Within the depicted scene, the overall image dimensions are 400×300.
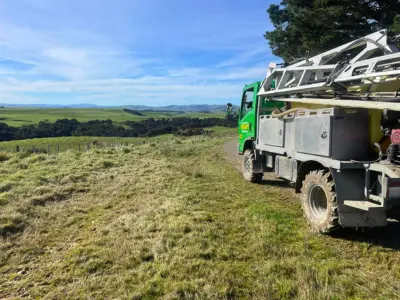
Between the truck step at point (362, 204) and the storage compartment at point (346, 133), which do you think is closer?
the truck step at point (362, 204)

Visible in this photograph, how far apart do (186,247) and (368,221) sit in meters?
3.01

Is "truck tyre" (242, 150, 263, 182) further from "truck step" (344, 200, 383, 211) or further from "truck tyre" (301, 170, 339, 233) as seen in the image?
"truck step" (344, 200, 383, 211)

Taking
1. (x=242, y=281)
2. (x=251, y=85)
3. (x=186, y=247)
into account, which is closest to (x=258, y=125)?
(x=251, y=85)

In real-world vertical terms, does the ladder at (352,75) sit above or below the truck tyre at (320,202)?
above

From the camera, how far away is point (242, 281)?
4047 mm

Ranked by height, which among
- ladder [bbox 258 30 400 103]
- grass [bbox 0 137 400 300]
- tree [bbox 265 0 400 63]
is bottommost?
grass [bbox 0 137 400 300]

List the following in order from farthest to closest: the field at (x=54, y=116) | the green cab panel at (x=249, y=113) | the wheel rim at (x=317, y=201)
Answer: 1. the field at (x=54, y=116)
2. the green cab panel at (x=249, y=113)
3. the wheel rim at (x=317, y=201)

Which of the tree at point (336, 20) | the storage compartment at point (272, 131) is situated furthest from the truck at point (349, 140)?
the tree at point (336, 20)

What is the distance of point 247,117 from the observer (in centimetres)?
1067

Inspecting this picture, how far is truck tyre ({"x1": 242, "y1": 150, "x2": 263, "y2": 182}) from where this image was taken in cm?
1046

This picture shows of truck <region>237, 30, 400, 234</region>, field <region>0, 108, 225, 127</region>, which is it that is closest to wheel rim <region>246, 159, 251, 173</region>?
truck <region>237, 30, 400, 234</region>

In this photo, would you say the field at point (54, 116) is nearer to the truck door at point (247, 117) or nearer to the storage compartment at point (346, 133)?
the truck door at point (247, 117)

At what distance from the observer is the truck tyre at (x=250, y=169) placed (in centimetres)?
1046

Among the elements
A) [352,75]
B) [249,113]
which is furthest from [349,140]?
[249,113]
